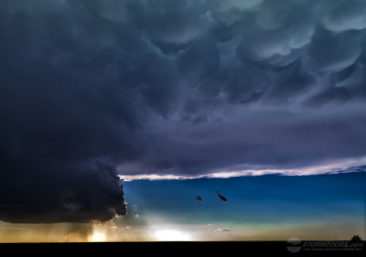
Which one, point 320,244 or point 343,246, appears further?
point 343,246

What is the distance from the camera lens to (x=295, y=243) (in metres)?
105

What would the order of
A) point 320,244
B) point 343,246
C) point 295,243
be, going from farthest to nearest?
point 295,243
point 343,246
point 320,244

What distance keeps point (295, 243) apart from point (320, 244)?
31018 mm

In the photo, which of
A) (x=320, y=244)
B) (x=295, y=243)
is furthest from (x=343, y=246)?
(x=320, y=244)

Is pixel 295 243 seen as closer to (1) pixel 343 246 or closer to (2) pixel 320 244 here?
(1) pixel 343 246

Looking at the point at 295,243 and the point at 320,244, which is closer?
the point at 320,244

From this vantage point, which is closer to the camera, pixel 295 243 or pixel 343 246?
pixel 343 246

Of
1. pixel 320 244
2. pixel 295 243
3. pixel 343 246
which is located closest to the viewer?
pixel 320 244

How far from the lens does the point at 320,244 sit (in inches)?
3022

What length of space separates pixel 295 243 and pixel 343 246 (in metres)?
15.4

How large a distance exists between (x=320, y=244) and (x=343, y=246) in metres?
28.8
